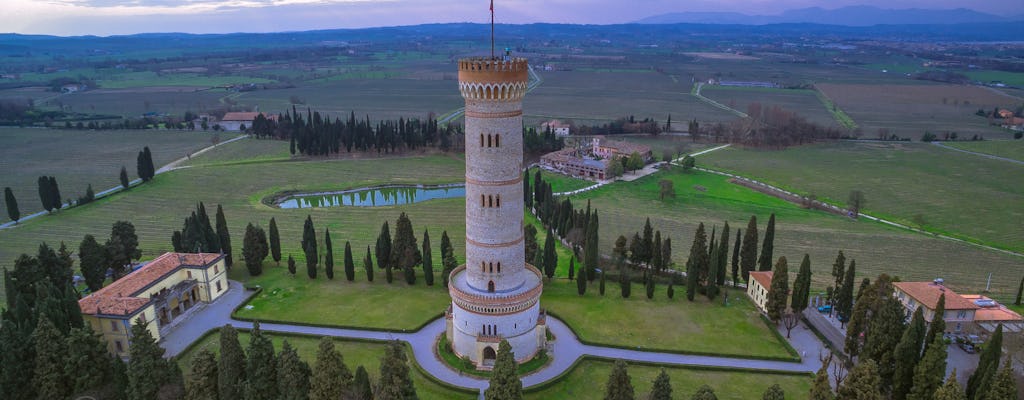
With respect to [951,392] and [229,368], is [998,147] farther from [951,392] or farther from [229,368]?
[229,368]

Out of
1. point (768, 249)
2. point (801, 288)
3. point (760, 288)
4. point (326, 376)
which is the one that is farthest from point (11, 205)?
point (801, 288)

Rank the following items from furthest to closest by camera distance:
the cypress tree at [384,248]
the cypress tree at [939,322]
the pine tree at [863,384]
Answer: the cypress tree at [384,248] < the cypress tree at [939,322] < the pine tree at [863,384]

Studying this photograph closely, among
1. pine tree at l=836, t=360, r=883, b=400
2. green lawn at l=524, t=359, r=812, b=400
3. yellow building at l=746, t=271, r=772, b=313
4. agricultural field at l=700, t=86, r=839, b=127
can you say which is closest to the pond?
yellow building at l=746, t=271, r=772, b=313

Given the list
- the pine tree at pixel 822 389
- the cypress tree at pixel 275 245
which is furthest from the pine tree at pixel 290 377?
the cypress tree at pixel 275 245

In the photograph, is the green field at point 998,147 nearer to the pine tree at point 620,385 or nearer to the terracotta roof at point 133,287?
the pine tree at point 620,385

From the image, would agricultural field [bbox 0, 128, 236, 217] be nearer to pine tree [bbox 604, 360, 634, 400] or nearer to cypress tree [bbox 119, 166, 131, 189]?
cypress tree [bbox 119, 166, 131, 189]
